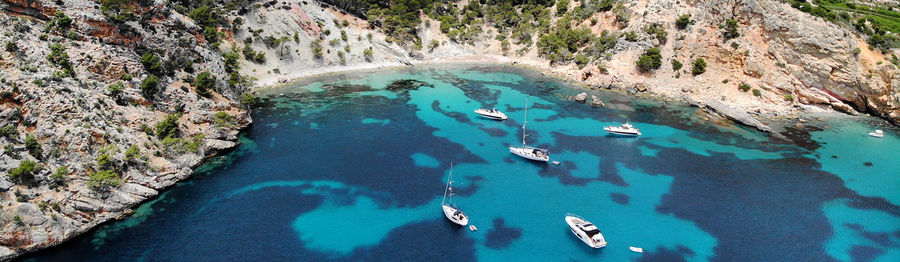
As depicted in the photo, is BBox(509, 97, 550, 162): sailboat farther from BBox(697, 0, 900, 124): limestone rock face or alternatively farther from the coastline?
BBox(697, 0, 900, 124): limestone rock face

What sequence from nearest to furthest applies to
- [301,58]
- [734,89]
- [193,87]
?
[193,87] → [734,89] → [301,58]

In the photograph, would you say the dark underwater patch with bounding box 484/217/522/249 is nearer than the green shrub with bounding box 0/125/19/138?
Yes

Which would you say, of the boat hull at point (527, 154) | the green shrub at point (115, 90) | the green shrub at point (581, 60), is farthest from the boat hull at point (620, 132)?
the green shrub at point (115, 90)

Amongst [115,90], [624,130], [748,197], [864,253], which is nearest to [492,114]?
[624,130]

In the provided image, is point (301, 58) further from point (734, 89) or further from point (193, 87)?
point (734, 89)

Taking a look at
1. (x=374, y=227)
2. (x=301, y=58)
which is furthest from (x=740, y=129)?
(x=301, y=58)

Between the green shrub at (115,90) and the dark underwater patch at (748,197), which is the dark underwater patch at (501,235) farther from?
the green shrub at (115,90)

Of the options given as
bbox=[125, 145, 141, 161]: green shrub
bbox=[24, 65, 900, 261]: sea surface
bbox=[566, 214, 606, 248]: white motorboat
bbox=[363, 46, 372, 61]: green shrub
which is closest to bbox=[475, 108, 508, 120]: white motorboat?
bbox=[24, 65, 900, 261]: sea surface
